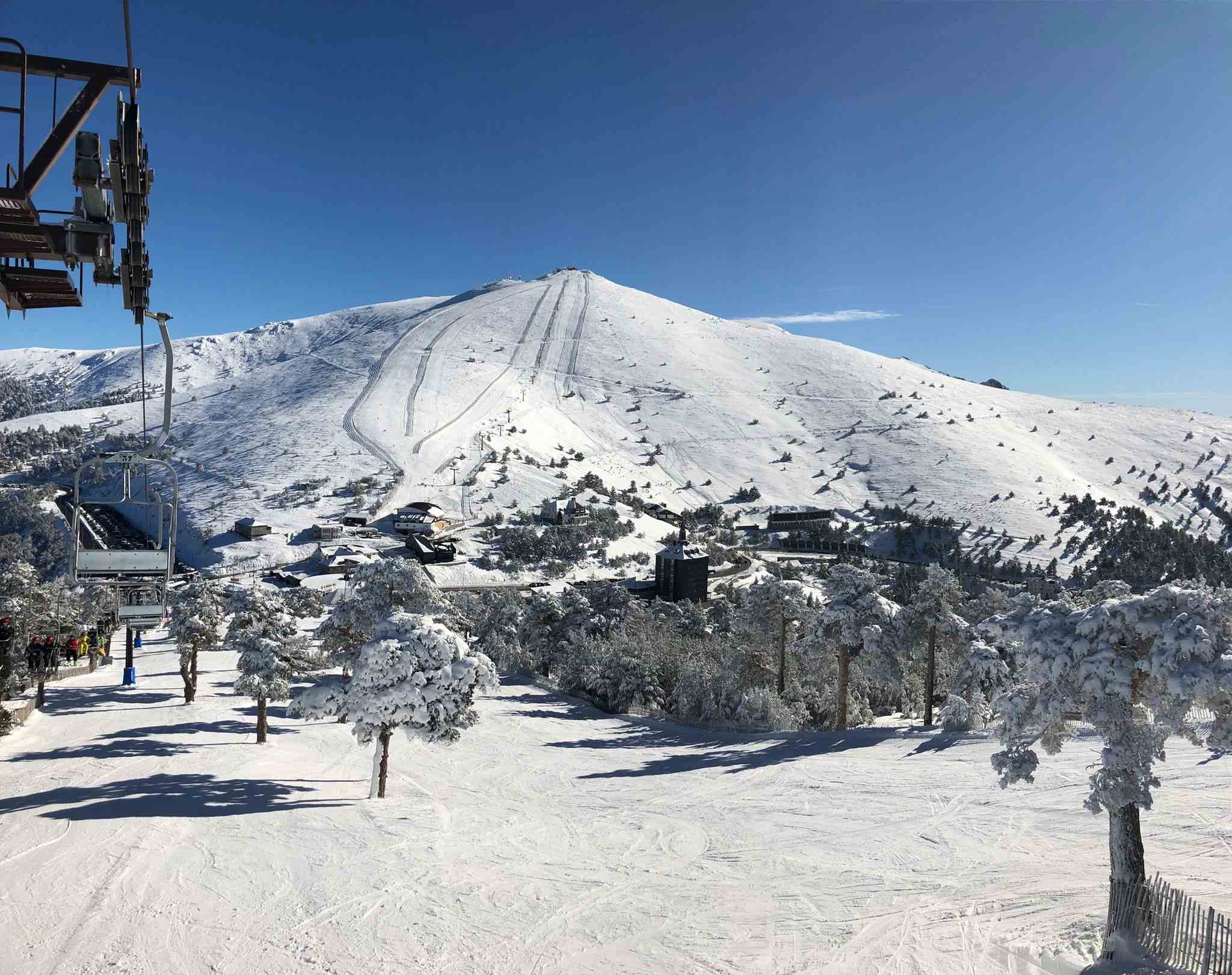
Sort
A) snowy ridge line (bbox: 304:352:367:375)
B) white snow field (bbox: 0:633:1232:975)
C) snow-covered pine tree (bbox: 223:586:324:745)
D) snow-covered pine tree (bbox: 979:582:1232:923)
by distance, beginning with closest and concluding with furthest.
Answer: snow-covered pine tree (bbox: 979:582:1232:923) < white snow field (bbox: 0:633:1232:975) < snow-covered pine tree (bbox: 223:586:324:745) < snowy ridge line (bbox: 304:352:367:375)

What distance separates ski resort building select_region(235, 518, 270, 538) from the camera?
75.6 m

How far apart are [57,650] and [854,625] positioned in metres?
31.0

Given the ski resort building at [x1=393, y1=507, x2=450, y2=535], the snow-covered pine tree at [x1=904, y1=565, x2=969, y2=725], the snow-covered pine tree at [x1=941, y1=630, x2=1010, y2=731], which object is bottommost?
the snow-covered pine tree at [x1=941, y1=630, x2=1010, y2=731]

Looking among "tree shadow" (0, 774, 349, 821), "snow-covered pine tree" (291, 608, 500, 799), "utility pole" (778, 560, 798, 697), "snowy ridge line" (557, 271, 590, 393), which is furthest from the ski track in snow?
"snow-covered pine tree" (291, 608, 500, 799)

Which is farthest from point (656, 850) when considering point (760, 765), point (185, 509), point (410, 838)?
point (185, 509)

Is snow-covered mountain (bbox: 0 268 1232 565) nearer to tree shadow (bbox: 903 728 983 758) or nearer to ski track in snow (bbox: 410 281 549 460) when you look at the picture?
ski track in snow (bbox: 410 281 549 460)

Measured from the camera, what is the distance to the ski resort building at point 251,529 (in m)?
75.6

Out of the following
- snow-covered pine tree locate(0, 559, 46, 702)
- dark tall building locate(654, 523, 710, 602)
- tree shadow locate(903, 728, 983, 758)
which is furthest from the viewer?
dark tall building locate(654, 523, 710, 602)

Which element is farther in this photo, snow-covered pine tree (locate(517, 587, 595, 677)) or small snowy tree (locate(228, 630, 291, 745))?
snow-covered pine tree (locate(517, 587, 595, 677))

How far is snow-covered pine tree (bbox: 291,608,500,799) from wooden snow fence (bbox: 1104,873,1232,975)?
13.8 meters

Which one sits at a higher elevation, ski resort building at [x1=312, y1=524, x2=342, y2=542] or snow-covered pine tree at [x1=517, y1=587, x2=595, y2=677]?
ski resort building at [x1=312, y1=524, x2=342, y2=542]

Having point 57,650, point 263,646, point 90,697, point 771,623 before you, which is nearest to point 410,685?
point 263,646

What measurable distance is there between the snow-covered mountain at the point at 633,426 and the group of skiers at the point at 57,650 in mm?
36221

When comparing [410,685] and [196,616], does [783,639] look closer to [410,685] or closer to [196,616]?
[410,685]
